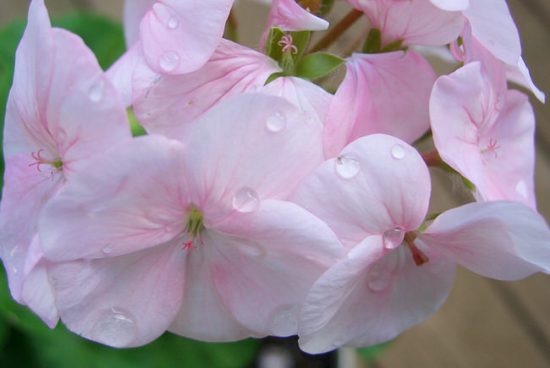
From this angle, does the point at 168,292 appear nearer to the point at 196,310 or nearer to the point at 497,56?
the point at 196,310

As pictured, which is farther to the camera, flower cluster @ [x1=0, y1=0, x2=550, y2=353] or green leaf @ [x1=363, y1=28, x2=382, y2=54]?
green leaf @ [x1=363, y1=28, x2=382, y2=54]

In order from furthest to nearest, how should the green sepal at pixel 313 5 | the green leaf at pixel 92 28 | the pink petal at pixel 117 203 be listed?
the green leaf at pixel 92 28 < the green sepal at pixel 313 5 < the pink petal at pixel 117 203

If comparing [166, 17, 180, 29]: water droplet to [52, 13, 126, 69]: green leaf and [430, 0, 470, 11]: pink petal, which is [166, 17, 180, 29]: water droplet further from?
[52, 13, 126, 69]: green leaf

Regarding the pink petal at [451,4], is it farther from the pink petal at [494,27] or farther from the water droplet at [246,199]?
the water droplet at [246,199]

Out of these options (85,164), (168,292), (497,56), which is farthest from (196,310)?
(497,56)

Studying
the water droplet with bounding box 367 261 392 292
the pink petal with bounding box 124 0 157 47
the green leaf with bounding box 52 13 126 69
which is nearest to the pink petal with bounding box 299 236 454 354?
the water droplet with bounding box 367 261 392 292

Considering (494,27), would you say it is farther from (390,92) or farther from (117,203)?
(117,203)

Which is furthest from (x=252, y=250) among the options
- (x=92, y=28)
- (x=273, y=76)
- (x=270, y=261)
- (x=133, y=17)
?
(x=92, y=28)

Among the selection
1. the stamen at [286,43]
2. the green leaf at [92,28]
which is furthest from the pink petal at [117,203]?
the green leaf at [92,28]
